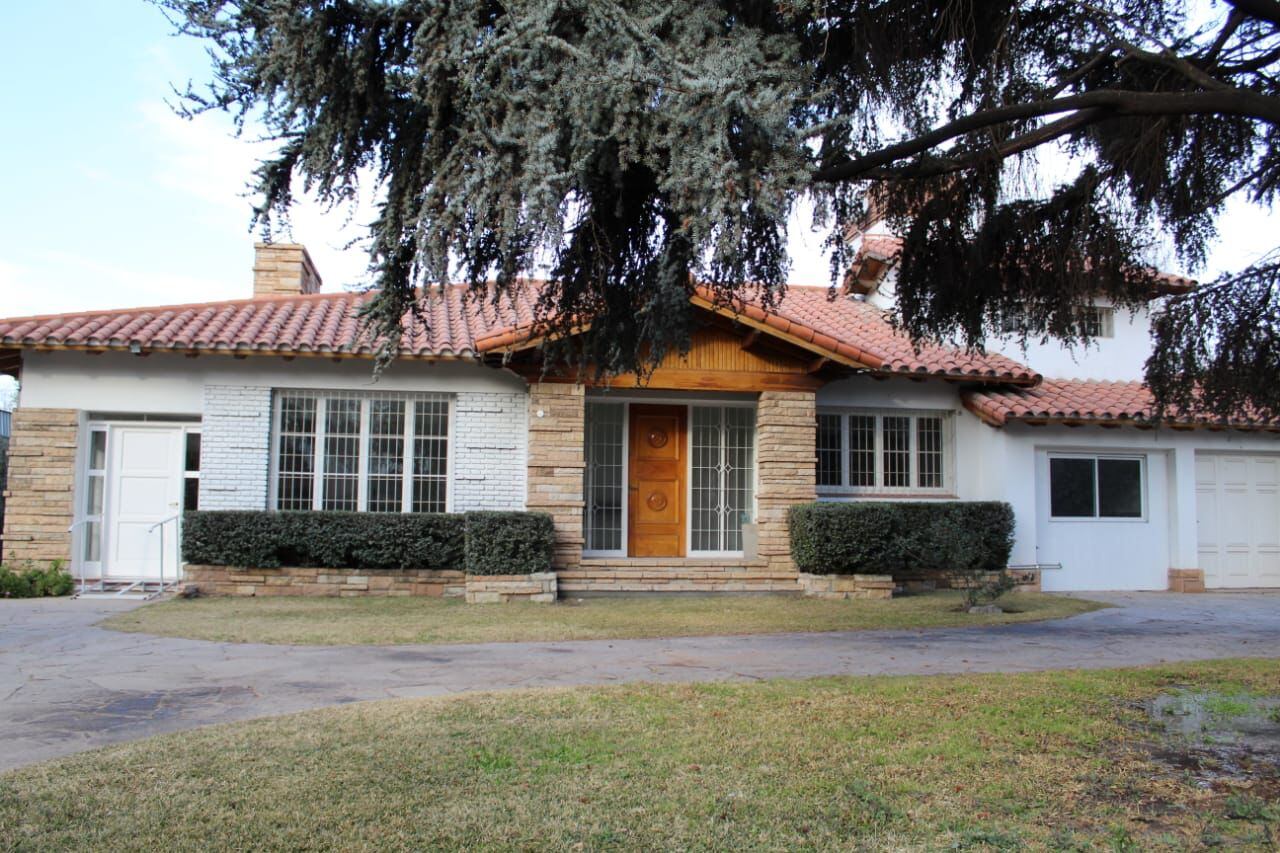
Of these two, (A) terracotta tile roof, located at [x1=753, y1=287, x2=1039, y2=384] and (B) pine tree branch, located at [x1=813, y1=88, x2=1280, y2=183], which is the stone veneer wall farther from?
(B) pine tree branch, located at [x1=813, y1=88, x2=1280, y2=183]

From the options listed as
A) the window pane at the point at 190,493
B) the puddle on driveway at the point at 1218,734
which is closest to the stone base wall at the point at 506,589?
the window pane at the point at 190,493

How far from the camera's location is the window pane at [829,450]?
16062 mm

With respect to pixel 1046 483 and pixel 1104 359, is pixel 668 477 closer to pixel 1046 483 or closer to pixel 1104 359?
pixel 1046 483

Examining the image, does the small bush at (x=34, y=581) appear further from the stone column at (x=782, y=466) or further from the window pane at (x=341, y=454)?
the stone column at (x=782, y=466)

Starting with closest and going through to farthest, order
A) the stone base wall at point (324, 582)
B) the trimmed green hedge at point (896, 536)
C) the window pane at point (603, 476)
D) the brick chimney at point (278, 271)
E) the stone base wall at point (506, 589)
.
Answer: the stone base wall at point (506, 589)
the stone base wall at point (324, 582)
the trimmed green hedge at point (896, 536)
the window pane at point (603, 476)
the brick chimney at point (278, 271)

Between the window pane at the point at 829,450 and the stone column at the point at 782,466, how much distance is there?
1.46 m

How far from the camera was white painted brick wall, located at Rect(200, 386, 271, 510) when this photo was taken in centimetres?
1410

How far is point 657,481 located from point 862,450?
330 centimetres

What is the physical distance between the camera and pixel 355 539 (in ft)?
44.5

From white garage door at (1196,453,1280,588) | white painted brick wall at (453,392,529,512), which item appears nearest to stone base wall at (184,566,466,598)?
white painted brick wall at (453,392,529,512)

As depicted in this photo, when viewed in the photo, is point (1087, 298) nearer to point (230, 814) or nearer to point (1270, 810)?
point (1270, 810)

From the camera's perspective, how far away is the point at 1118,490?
1611cm

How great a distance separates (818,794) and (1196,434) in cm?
1391

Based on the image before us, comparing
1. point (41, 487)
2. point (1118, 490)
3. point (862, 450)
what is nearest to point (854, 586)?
point (862, 450)
